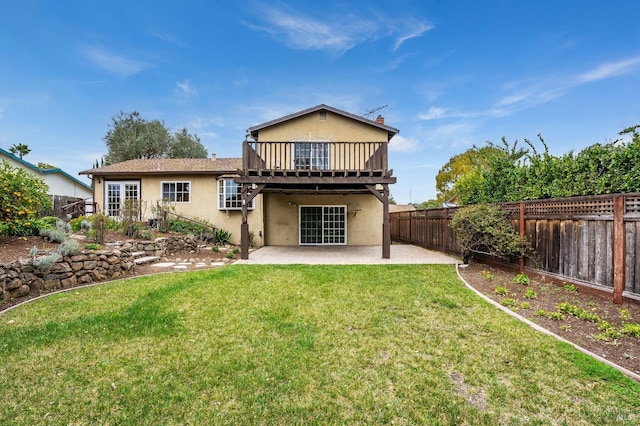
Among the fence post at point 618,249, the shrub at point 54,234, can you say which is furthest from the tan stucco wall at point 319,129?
the fence post at point 618,249

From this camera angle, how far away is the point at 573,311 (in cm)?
445

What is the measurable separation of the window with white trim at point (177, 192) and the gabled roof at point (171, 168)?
0.62 metres

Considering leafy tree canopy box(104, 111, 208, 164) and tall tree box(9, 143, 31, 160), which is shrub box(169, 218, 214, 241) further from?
tall tree box(9, 143, 31, 160)

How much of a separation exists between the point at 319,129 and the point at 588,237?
430 inches

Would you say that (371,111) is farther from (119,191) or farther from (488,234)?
(119,191)

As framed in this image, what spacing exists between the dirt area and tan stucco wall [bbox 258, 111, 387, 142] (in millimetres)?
9239

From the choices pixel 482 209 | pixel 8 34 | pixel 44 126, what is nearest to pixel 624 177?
pixel 482 209

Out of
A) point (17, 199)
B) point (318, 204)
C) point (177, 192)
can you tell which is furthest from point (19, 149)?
point (318, 204)

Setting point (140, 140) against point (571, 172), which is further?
point (140, 140)

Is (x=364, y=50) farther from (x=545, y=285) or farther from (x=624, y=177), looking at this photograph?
(x=545, y=285)

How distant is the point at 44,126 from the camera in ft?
60.7

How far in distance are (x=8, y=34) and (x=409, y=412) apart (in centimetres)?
1705

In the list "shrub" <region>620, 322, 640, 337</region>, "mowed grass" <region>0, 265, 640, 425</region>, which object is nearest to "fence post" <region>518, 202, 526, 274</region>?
"mowed grass" <region>0, 265, 640, 425</region>

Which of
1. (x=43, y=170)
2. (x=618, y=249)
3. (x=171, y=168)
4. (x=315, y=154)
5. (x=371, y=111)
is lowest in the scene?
(x=618, y=249)
